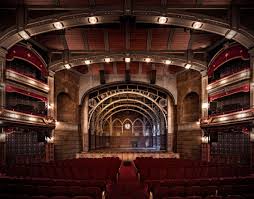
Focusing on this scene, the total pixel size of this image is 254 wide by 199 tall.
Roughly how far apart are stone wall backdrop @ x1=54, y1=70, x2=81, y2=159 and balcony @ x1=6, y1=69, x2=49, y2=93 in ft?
9.89

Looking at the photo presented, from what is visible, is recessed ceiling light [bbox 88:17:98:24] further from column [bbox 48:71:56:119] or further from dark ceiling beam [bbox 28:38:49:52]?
column [bbox 48:71:56:119]

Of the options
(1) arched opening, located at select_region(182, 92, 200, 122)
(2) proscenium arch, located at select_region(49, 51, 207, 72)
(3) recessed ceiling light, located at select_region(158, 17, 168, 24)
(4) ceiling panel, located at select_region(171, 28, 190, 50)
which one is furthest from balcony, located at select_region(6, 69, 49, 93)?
(1) arched opening, located at select_region(182, 92, 200, 122)

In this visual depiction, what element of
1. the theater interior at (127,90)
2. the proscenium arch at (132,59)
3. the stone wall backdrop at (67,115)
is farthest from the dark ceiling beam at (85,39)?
the stone wall backdrop at (67,115)

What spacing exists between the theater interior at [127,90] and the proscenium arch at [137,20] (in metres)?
0.05

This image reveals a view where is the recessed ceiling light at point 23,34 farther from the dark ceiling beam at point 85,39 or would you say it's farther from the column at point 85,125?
the column at point 85,125

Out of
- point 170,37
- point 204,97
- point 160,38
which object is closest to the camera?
point 170,37

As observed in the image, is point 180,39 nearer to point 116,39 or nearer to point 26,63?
point 116,39

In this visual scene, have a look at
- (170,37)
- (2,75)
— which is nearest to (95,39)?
(170,37)

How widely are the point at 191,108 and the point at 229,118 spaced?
9.54m

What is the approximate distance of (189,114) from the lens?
29859 mm

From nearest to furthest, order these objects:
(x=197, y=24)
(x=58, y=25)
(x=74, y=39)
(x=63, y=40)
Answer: (x=197, y=24) < (x=58, y=25) < (x=74, y=39) < (x=63, y=40)

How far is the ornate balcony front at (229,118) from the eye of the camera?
1766cm

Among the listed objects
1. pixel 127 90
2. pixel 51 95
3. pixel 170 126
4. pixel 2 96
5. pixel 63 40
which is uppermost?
pixel 63 40

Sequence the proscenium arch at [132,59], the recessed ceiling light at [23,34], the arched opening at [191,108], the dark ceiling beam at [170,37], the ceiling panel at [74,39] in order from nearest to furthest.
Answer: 1. the recessed ceiling light at [23,34]
2. the dark ceiling beam at [170,37]
3. the ceiling panel at [74,39]
4. the proscenium arch at [132,59]
5. the arched opening at [191,108]
